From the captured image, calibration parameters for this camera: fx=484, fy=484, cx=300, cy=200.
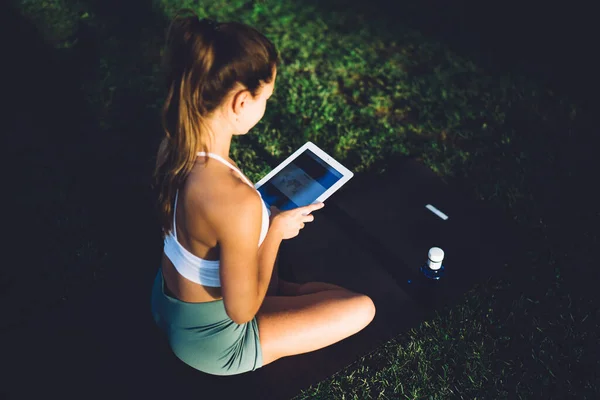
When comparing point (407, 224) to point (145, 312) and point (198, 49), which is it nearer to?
point (145, 312)

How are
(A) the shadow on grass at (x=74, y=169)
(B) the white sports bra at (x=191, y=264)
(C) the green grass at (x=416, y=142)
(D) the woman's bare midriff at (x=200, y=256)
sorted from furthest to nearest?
(A) the shadow on grass at (x=74, y=169) < (C) the green grass at (x=416, y=142) < (B) the white sports bra at (x=191, y=264) < (D) the woman's bare midriff at (x=200, y=256)

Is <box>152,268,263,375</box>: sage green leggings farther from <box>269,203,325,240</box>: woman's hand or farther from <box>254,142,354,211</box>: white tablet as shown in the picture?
<box>254,142,354,211</box>: white tablet

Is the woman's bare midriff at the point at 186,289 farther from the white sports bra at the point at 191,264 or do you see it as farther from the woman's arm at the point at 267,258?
the woman's arm at the point at 267,258

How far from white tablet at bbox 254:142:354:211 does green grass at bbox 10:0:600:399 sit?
2.74ft

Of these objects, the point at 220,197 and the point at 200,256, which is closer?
the point at 220,197

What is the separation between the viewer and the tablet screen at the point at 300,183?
2766 millimetres

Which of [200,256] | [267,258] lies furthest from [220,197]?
[267,258]

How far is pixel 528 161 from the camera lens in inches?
149

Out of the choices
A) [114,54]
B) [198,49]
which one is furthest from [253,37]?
[114,54]

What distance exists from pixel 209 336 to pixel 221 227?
643mm

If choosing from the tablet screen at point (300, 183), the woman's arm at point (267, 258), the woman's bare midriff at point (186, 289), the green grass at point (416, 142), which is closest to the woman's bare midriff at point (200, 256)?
the woman's bare midriff at point (186, 289)

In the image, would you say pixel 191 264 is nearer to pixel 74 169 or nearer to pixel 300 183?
pixel 300 183

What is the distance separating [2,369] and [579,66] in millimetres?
5045

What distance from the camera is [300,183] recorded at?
2842 millimetres
